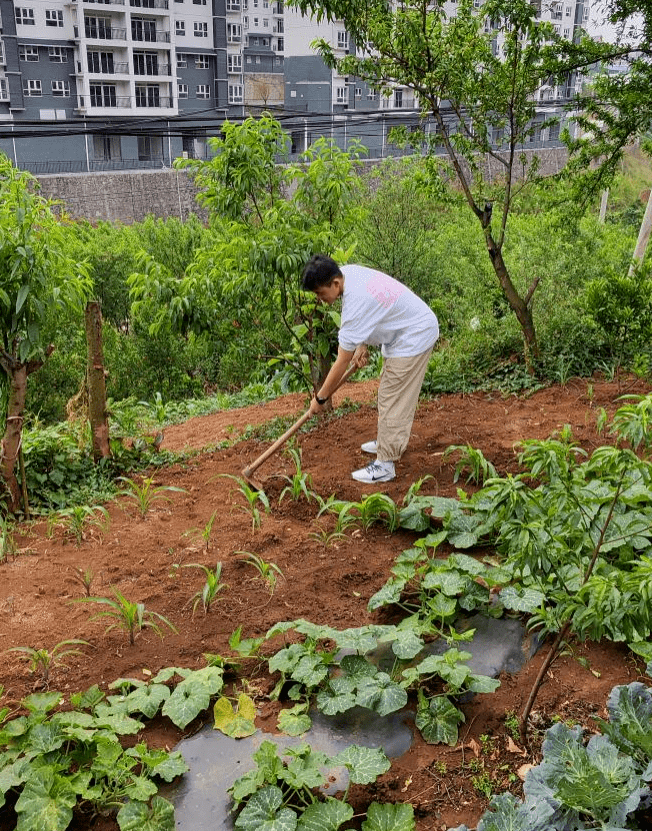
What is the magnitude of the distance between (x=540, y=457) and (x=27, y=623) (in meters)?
2.49

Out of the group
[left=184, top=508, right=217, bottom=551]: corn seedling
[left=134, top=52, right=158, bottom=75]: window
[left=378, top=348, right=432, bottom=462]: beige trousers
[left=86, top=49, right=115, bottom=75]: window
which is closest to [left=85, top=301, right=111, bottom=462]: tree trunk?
[left=184, top=508, right=217, bottom=551]: corn seedling

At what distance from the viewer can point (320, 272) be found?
14.9 feet

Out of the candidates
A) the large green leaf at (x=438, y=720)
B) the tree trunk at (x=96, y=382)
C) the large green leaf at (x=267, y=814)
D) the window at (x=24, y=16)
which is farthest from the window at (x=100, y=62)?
the large green leaf at (x=267, y=814)

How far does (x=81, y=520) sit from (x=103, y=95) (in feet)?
103

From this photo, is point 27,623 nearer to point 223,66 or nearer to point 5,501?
point 5,501

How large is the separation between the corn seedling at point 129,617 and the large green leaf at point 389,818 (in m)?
1.36

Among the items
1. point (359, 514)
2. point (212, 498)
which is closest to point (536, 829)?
point (359, 514)

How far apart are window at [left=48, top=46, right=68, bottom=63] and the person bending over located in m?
30.1

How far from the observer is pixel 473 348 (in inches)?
302

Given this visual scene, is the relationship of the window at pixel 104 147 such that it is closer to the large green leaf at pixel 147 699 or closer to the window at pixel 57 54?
the window at pixel 57 54

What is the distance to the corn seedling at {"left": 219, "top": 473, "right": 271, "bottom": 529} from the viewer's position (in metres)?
4.56

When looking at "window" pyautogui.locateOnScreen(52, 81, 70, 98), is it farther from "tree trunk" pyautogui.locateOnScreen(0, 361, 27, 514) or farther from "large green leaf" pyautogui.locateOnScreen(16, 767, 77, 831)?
"large green leaf" pyautogui.locateOnScreen(16, 767, 77, 831)

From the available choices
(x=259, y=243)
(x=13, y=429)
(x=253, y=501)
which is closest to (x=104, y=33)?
(x=259, y=243)

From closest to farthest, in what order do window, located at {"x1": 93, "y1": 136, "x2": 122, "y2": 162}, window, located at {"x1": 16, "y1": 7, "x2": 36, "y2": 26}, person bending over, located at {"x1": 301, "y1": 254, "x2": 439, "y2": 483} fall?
person bending over, located at {"x1": 301, "y1": 254, "x2": 439, "y2": 483} → window, located at {"x1": 16, "y1": 7, "x2": 36, "y2": 26} → window, located at {"x1": 93, "y1": 136, "x2": 122, "y2": 162}
